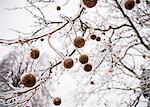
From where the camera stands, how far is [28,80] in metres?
1.28

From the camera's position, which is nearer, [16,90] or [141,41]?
[16,90]

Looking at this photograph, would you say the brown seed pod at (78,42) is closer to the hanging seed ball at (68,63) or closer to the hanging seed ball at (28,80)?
the hanging seed ball at (68,63)

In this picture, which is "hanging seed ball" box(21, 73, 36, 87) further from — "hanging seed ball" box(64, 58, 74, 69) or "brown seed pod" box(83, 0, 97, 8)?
"brown seed pod" box(83, 0, 97, 8)

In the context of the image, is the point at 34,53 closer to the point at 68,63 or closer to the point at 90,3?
the point at 68,63

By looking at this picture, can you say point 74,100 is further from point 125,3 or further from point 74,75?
point 125,3

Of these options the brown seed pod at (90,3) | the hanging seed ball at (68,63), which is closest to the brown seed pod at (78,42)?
the hanging seed ball at (68,63)

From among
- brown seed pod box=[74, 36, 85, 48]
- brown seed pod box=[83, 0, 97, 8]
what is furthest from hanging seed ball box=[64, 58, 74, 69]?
brown seed pod box=[83, 0, 97, 8]

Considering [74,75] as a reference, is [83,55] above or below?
above

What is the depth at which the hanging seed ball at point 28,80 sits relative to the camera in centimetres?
127

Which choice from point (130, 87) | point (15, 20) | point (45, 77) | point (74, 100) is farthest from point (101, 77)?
point (15, 20)

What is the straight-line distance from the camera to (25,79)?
1283mm

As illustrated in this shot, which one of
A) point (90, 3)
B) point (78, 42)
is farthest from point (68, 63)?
point (90, 3)

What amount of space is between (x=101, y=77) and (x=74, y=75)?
0.70m

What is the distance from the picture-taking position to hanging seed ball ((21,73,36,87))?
4.17 feet
